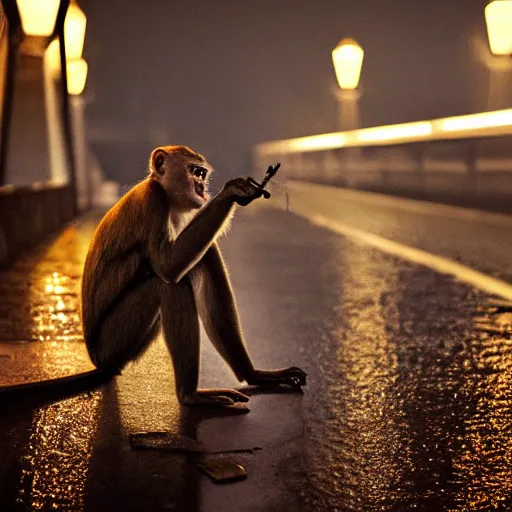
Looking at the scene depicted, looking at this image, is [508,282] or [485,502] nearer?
[485,502]

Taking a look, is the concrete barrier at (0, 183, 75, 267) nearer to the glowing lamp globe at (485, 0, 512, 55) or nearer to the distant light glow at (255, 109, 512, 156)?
the glowing lamp globe at (485, 0, 512, 55)

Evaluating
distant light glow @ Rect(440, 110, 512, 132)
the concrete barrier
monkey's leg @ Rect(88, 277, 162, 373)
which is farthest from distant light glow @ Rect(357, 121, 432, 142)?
monkey's leg @ Rect(88, 277, 162, 373)

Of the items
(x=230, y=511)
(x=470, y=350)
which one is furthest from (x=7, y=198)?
(x=230, y=511)

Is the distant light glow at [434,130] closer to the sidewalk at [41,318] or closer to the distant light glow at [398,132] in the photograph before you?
the distant light glow at [398,132]

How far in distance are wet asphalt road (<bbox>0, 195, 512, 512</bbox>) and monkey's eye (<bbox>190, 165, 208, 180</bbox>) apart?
3.66ft

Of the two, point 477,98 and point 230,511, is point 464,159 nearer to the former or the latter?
point 477,98

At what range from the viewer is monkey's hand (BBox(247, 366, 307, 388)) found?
178 inches

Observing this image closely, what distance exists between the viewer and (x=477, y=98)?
1753 cm

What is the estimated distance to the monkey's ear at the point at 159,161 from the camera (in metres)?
4.00

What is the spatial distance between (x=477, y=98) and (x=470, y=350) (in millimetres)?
12785

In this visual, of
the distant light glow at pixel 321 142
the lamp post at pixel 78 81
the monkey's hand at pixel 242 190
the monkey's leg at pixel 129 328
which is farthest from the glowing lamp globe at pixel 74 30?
the monkey's hand at pixel 242 190

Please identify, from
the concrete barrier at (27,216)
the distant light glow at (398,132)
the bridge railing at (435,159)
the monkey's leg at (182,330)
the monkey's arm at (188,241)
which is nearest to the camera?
the monkey's arm at (188,241)

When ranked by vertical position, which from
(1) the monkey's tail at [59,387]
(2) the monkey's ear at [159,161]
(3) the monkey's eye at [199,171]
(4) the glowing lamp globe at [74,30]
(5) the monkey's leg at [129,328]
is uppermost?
(4) the glowing lamp globe at [74,30]

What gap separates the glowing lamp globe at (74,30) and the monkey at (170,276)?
10.7 metres
